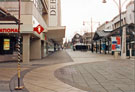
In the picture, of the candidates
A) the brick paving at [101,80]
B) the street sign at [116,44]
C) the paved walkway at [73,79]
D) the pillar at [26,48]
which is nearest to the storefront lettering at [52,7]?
the street sign at [116,44]

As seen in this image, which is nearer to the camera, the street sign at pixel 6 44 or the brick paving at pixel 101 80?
the brick paving at pixel 101 80

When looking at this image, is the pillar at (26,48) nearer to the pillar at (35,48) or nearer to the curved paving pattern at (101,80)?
the pillar at (35,48)

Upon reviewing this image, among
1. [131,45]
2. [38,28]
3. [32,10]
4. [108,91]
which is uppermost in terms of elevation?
[32,10]

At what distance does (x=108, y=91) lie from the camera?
5918mm

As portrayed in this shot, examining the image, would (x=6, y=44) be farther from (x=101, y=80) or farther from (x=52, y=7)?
(x=52, y=7)

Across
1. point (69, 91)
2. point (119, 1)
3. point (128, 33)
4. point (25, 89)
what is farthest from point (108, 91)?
point (128, 33)

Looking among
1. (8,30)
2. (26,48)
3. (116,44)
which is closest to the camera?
(8,30)

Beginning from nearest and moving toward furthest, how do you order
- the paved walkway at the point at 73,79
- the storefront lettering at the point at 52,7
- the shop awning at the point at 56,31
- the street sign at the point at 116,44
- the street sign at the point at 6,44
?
1. the paved walkway at the point at 73,79
2. the street sign at the point at 6,44
3. the street sign at the point at 116,44
4. the shop awning at the point at 56,31
5. the storefront lettering at the point at 52,7

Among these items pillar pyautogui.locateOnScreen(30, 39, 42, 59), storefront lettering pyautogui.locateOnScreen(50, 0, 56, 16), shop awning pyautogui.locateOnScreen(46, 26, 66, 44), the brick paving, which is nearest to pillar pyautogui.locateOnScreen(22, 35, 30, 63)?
pillar pyautogui.locateOnScreen(30, 39, 42, 59)

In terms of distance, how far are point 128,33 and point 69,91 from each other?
22.2 meters

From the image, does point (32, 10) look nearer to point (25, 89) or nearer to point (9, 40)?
point (9, 40)

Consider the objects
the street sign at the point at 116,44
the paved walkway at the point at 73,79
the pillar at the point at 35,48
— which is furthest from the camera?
the street sign at the point at 116,44

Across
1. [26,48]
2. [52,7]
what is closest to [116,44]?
[26,48]

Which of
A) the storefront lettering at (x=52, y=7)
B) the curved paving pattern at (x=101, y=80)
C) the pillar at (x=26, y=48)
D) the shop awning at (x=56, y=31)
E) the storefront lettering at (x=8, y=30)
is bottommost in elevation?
the curved paving pattern at (x=101, y=80)
